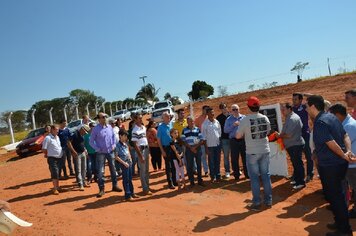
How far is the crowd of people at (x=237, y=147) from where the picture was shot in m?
4.84

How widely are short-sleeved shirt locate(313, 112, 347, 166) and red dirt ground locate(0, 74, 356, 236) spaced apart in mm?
1255

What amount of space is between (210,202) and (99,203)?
2522 millimetres

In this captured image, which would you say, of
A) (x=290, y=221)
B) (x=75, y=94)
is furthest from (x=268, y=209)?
(x=75, y=94)

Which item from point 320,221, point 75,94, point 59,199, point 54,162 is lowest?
point 320,221

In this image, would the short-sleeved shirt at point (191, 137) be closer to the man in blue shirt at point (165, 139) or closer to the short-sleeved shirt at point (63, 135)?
the man in blue shirt at point (165, 139)

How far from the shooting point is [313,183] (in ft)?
26.1

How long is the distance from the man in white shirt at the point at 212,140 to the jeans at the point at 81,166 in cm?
344

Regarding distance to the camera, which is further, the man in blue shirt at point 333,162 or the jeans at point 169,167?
the jeans at point 169,167

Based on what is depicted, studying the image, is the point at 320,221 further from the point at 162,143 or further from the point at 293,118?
the point at 162,143

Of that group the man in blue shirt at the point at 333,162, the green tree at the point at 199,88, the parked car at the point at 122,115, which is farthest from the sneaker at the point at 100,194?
the green tree at the point at 199,88

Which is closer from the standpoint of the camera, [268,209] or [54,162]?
[268,209]

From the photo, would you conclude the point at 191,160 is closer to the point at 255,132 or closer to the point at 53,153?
the point at 255,132

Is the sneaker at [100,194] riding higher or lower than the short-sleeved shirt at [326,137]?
lower

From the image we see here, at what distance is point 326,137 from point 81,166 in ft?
22.5
